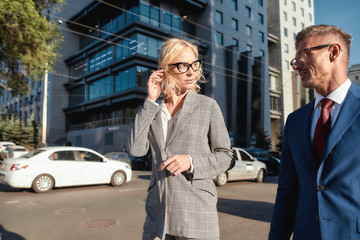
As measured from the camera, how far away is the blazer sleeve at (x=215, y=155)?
1.68 m

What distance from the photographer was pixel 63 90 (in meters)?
43.4

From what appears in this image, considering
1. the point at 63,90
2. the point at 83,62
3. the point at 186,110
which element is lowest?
the point at 186,110

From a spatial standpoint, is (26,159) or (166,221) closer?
(166,221)

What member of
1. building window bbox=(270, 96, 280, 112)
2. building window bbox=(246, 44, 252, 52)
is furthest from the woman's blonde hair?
building window bbox=(270, 96, 280, 112)

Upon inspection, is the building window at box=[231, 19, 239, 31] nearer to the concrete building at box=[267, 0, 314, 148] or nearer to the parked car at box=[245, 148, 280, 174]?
the concrete building at box=[267, 0, 314, 148]

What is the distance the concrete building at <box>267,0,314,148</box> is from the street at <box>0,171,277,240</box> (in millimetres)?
40011

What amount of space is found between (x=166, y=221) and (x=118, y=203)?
6.56 meters

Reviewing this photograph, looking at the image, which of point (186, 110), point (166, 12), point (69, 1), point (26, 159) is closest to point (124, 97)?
point (166, 12)

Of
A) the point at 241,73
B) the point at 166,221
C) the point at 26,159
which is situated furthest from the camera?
the point at 241,73

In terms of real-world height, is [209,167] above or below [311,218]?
above

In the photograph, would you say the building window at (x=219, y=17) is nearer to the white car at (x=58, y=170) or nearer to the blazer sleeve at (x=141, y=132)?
the white car at (x=58, y=170)

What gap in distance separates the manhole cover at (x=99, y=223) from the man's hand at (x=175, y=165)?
4571 millimetres

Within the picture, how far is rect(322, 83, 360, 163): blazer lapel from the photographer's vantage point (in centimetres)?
145

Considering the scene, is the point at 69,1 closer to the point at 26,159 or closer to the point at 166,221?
the point at 26,159
